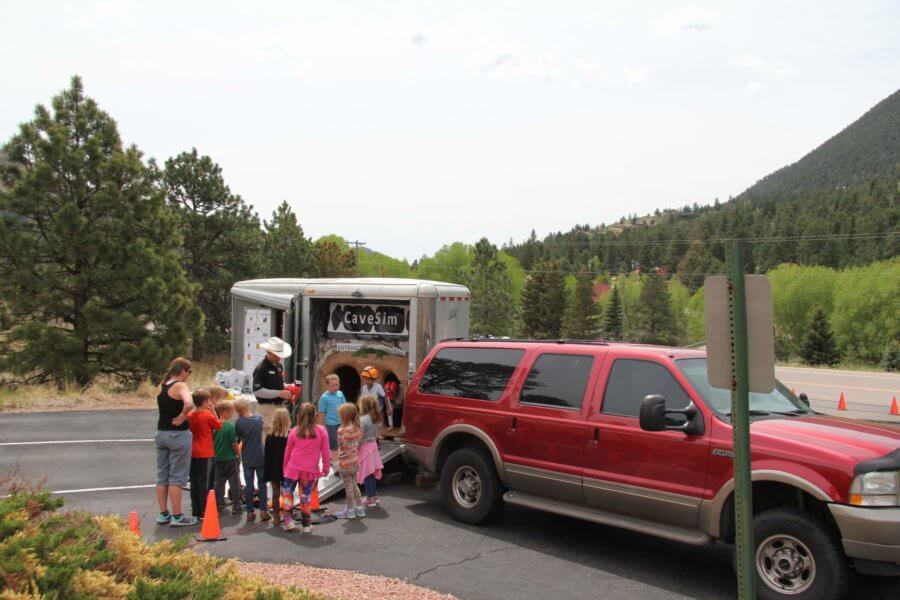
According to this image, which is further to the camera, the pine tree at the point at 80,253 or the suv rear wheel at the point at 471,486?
the pine tree at the point at 80,253

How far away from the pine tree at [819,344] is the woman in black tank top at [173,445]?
61.4 metres

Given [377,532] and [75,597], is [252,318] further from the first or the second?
[75,597]

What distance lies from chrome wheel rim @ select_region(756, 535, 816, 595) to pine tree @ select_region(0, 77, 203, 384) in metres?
18.3

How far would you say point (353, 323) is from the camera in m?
12.5

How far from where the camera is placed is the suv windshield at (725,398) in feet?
22.4

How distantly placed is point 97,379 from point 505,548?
17.1 meters

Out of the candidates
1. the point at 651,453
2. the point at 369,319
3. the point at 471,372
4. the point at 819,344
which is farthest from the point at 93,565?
the point at 819,344

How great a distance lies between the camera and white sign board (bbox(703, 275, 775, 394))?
3.55 m

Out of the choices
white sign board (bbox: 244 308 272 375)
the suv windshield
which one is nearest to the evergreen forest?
the suv windshield

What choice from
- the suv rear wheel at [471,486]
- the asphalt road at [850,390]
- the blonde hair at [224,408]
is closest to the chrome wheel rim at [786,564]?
the suv rear wheel at [471,486]

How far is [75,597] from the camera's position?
167 inches

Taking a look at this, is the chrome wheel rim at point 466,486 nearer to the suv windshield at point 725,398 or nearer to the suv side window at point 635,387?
the suv side window at point 635,387

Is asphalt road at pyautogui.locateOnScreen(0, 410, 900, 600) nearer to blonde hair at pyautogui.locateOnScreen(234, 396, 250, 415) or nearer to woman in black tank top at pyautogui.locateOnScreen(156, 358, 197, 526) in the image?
woman in black tank top at pyautogui.locateOnScreen(156, 358, 197, 526)

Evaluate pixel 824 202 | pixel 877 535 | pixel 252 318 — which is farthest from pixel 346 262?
pixel 824 202
